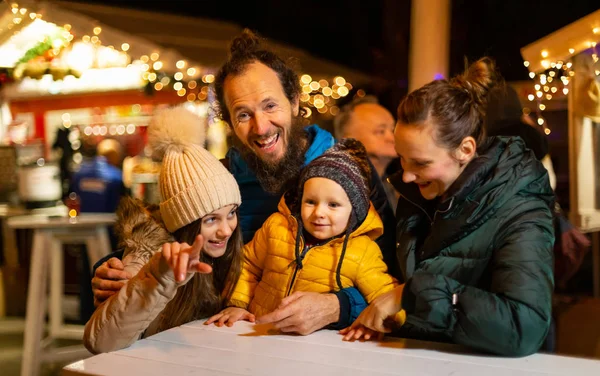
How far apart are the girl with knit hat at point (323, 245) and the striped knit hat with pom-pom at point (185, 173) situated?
0.24 metres

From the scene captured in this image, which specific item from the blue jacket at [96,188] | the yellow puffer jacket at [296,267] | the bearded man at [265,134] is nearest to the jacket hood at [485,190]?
the yellow puffer jacket at [296,267]

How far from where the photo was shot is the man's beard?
2.46 meters

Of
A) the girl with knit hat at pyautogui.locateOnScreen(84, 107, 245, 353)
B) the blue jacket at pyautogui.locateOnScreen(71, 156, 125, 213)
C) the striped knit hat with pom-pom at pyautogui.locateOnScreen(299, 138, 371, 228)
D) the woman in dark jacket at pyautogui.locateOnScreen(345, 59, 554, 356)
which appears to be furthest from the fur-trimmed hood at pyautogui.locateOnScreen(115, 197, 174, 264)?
the blue jacket at pyautogui.locateOnScreen(71, 156, 125, 213)

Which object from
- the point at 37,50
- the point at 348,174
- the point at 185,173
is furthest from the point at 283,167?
the point at 37,50

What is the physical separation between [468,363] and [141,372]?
85cm

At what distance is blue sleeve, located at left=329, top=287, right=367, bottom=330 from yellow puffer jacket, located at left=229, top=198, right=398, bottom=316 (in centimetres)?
3

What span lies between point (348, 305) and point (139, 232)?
746 mm

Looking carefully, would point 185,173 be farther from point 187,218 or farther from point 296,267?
point 296,267

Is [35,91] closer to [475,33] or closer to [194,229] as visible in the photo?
[475,33]

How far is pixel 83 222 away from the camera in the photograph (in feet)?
14.0

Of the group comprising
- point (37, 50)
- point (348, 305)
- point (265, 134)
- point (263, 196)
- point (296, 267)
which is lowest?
point (348, 305)

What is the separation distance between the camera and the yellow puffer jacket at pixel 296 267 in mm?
2189

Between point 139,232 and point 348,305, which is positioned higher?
point 139,232

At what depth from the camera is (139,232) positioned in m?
2.23
